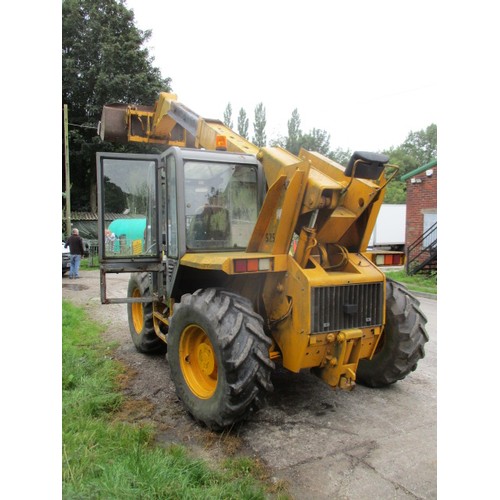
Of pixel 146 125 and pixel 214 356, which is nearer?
pixel 214 356

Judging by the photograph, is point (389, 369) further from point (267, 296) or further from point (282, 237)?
point (282, 237)

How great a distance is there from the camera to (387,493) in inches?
109

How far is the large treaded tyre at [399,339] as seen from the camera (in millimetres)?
4094

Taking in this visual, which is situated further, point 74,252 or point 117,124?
point 74,252

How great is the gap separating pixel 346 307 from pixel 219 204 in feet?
5.04

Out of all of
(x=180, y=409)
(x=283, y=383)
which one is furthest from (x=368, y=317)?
(x=180, y=409)

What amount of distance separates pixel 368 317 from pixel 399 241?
2230 cm

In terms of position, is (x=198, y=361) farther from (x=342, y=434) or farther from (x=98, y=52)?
(x=98, y=52)

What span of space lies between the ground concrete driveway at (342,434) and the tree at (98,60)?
2.68 metres

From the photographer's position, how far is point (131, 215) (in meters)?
4.86

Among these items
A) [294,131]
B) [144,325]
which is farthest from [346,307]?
[294,131]

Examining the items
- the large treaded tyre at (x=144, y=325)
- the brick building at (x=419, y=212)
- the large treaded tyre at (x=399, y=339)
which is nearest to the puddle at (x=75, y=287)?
the large treaded tyre at (x=144, y=325)

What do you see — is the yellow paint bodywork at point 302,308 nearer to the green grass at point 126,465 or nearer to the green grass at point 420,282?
the green grass at point 126,465

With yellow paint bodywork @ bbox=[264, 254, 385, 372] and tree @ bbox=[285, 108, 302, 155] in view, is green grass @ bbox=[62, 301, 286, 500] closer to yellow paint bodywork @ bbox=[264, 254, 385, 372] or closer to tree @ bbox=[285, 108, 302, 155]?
yellow paint bodywork @ bbox=[264, 254, 385, 372]
